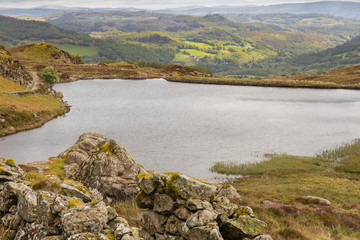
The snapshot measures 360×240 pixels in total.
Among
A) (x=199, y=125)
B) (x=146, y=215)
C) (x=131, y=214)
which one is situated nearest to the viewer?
(x=146, y=215)

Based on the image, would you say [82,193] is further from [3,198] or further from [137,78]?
[137,78]

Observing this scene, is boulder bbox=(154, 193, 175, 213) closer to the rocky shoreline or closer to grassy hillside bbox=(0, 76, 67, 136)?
the rocky shoreline

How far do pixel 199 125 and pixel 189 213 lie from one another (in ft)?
204

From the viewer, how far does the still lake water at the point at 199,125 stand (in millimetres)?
55312

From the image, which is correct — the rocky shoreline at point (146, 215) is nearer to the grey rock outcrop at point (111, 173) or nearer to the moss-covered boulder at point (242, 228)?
the moss-covered boulder at point (242, 228)

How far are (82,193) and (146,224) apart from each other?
6.33 m

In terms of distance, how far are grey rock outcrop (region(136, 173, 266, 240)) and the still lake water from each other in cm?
2932

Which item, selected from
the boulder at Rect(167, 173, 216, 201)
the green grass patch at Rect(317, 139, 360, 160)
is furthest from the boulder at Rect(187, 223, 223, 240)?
the green grass patch at Rect(317, 139, 360, 160)

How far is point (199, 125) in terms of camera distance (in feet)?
251

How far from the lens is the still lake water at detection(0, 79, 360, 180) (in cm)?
5531

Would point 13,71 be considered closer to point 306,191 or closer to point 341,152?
point 306,191

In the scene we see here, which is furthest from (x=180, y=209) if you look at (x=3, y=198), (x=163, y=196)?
(x=3, y=198)

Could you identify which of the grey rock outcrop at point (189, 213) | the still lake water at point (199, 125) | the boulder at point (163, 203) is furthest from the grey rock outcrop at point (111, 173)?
the still lake water at point (199, 125)

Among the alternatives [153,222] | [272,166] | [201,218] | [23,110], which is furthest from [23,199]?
[23,110]
